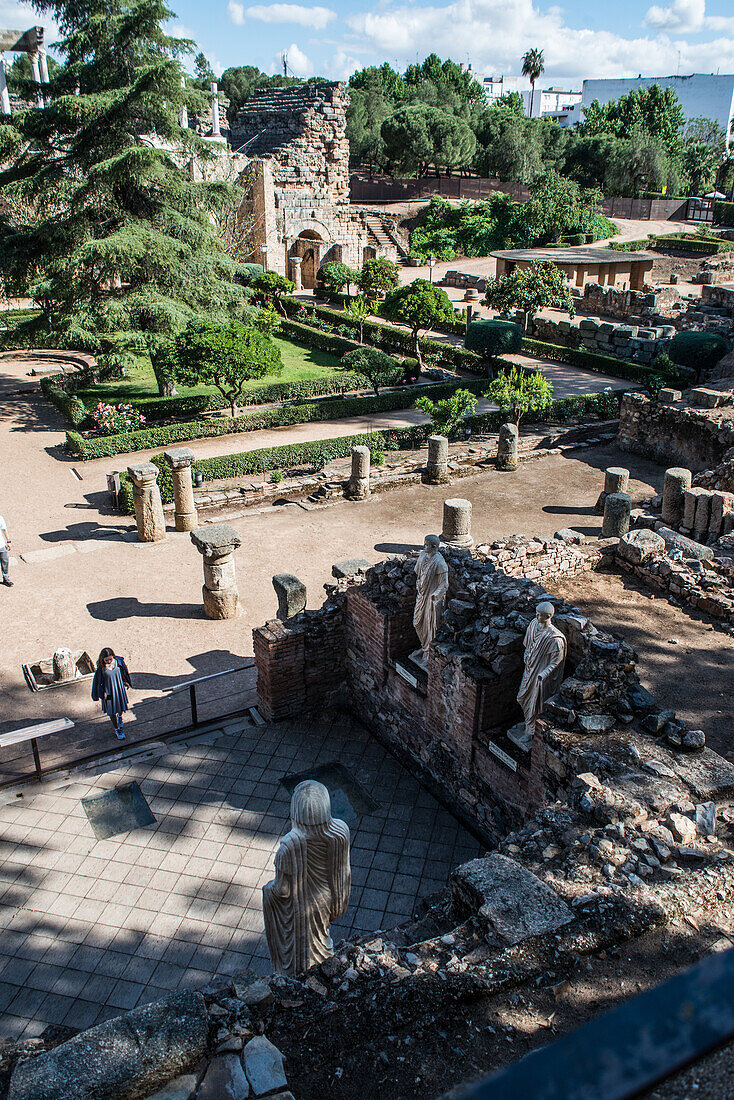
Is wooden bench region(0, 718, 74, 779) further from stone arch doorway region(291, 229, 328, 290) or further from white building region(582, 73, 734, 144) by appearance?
white building region(582, 73, 734, 144)

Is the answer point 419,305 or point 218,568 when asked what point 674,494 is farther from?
point 419,305

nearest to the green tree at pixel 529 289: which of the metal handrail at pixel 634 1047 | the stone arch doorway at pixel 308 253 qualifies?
the stone arch doorway at pixel 308 253

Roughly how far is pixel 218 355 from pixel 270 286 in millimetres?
15652

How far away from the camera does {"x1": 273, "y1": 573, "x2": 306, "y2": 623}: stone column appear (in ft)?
36.0

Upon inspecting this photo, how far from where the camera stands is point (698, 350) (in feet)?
86.0

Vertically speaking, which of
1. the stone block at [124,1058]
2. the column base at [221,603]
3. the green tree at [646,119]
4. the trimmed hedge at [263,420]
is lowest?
the column base at [221,603]

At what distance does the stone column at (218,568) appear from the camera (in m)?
12.5

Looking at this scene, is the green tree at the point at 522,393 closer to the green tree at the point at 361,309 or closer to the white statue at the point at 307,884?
the green tree at the point at 361,309

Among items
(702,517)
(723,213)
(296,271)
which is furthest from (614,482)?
(723,213)

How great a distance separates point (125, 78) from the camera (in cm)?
2219

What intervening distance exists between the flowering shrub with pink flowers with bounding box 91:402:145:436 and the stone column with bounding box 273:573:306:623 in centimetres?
1195

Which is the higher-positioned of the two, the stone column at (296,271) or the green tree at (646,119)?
the green tree at (646,119)

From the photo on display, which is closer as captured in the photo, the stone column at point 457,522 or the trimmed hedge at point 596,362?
the stone column at point 457,522

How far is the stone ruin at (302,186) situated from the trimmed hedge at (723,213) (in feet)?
80.2
